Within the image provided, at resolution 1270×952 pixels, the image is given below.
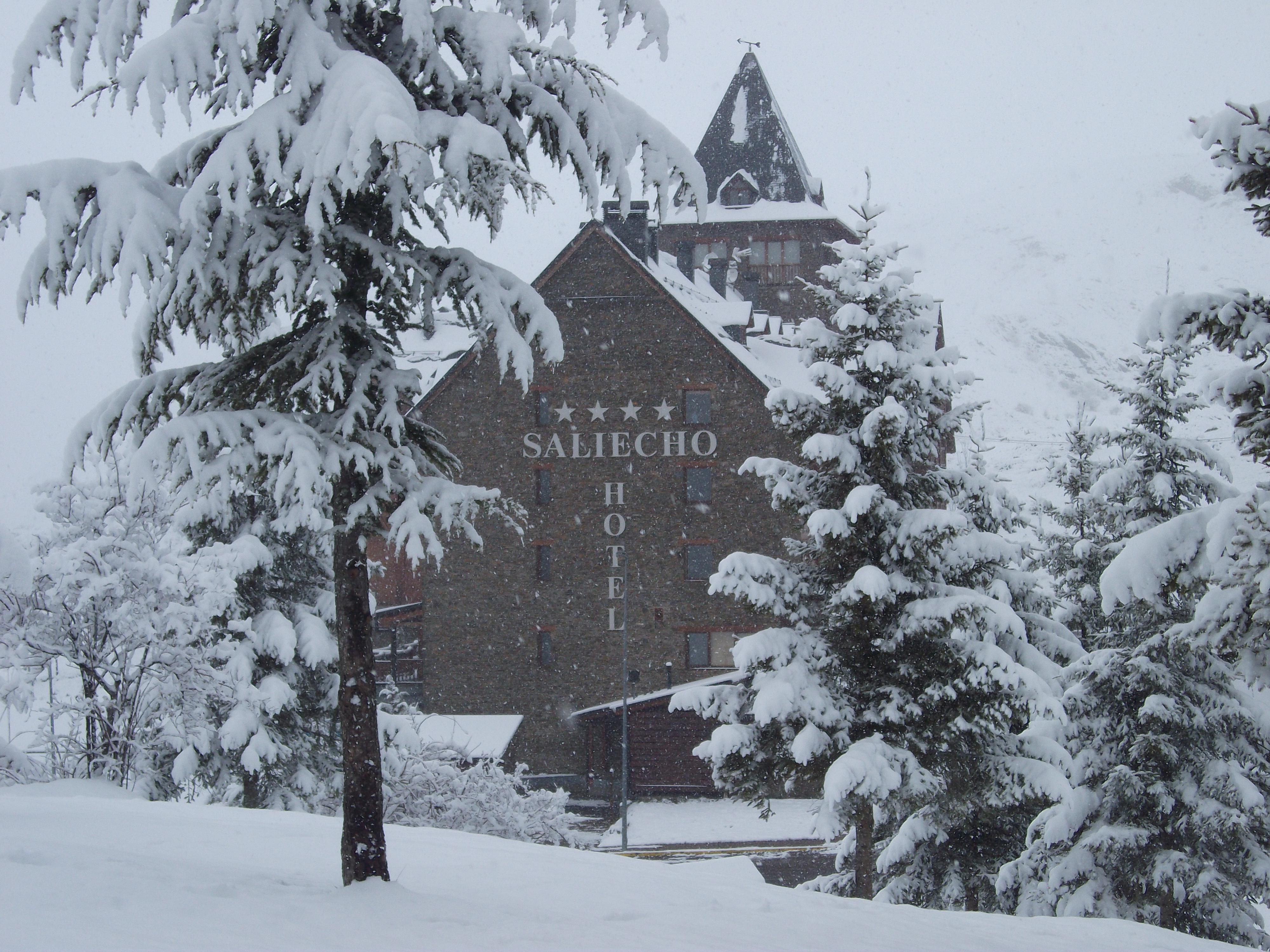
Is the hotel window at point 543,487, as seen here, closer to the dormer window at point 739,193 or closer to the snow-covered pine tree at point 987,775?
the dormer window at point 739,193

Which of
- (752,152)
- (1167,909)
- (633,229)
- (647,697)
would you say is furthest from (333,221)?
(752,152)

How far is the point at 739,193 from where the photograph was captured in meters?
53.7

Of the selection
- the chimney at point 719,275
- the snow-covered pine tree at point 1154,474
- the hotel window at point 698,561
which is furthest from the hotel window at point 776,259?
the snow-covered pine tree at point 1154,474

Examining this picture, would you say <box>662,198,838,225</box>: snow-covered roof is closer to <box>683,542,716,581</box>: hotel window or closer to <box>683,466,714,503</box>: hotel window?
<box>683,466,714,503</box>: hotel window

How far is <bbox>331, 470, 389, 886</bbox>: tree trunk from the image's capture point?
7.39 meters

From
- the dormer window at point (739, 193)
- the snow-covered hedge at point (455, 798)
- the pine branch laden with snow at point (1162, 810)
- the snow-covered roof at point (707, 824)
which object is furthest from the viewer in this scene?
the dormer window at point (739, 193)

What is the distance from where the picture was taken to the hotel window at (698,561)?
1449 inches

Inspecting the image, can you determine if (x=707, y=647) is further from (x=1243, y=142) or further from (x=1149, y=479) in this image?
(x=1243, y=142)

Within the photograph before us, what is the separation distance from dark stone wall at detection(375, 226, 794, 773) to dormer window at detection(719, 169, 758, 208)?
1834 centimetres

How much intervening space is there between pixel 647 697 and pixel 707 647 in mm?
3285

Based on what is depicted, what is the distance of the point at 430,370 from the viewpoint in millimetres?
40844

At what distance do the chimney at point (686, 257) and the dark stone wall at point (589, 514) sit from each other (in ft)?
27.0

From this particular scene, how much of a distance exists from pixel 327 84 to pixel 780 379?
32.9 m

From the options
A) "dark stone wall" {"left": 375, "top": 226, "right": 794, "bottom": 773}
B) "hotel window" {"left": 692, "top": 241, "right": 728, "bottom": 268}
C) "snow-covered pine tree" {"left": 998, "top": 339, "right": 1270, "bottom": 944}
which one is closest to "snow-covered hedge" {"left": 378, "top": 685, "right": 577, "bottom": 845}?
"snow-covered pine tree" {"left": 998, "top": 339, "right": 1270, "bottom": 944}
